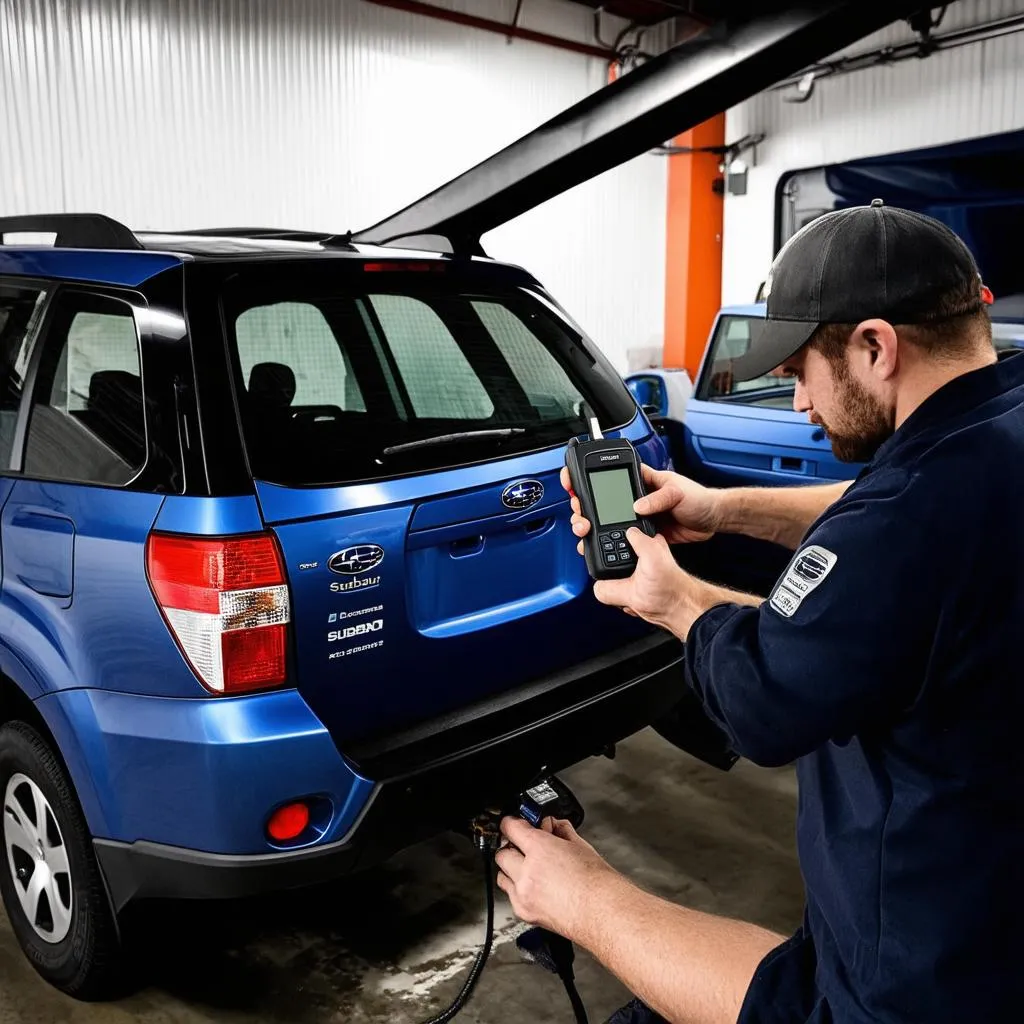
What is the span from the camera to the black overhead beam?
2473mm

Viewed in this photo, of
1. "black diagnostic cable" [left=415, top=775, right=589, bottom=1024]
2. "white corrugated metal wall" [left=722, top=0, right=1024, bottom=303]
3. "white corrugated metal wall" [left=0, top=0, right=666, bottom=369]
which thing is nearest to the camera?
"black diagnostic cable" [left=415, top=775, right=589, bottom=1024]

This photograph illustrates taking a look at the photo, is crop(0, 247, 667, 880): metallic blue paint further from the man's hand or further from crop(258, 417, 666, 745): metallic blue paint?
the man's hand

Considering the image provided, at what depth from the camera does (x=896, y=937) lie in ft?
4.00

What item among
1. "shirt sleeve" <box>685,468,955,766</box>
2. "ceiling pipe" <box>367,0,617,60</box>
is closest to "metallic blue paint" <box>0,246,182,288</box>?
"shirt sleeve" <box>685,468,955,766</box>

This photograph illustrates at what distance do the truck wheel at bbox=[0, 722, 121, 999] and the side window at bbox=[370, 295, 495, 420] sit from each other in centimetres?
120

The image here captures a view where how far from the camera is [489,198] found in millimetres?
2975

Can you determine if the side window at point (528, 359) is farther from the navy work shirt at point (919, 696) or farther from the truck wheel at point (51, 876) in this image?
the navy work shirt at point (919, 696)

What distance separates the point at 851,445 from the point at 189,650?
129 cm

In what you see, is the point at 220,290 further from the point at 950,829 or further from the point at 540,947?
the point at 950,829

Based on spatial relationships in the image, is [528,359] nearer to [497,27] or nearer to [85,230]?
[85,230]

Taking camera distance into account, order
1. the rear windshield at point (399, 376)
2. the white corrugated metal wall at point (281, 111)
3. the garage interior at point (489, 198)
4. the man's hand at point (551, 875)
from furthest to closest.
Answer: the white corrugated metal wall at point (281, 111) → the garage interior at point (489, 198) → the rear windshield at point (399, 376) → the man's hand at point (551, 875)

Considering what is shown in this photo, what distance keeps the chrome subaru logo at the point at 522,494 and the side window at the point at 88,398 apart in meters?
0.81

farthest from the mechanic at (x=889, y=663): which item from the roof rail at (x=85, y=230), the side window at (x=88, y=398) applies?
the roof rail at (x=85, y=230)

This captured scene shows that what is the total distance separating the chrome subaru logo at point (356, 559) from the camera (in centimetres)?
208
